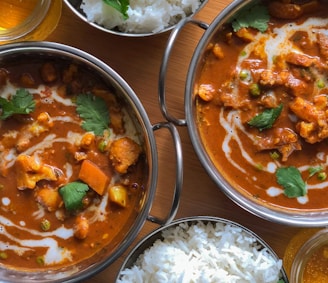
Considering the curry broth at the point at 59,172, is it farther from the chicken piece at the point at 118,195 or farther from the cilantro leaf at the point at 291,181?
the cilantro leaf at the point at 291,181

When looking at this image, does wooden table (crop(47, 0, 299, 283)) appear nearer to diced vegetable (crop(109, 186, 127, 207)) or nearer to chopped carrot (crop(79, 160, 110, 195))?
diced vegetable (crop(109, 186, 127, 207))

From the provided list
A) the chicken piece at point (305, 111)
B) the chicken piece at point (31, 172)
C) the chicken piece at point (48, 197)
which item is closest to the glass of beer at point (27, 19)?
the chicken piece at point (31, 172)

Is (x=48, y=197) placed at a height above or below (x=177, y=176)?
below

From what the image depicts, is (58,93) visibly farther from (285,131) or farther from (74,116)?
(285,131)

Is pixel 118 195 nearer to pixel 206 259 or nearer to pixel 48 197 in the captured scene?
pixel 48 197

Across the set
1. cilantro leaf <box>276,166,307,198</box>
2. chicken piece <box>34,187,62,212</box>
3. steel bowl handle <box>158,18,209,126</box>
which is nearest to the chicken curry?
cilantro leaf <box>276,166,307,198</box>

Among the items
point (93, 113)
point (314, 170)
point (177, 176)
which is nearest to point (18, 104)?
point (93, 113)
